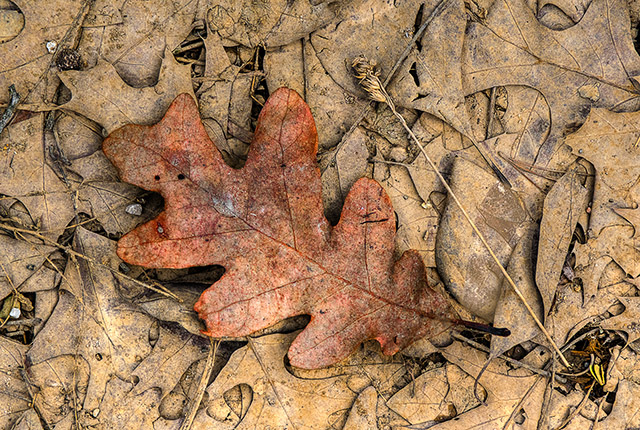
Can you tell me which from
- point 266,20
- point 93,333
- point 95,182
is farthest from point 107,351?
point 266,20

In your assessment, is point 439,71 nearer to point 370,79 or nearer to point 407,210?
point 370,79

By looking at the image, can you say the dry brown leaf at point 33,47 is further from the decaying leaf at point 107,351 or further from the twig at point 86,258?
the decaying leaf at point 107,351

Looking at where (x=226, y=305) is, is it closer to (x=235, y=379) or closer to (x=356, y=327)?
(x=235, y=379)

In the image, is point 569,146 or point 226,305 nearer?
point 226,305

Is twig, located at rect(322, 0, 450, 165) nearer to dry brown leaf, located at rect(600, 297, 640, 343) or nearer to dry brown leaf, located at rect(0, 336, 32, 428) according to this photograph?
dry brown leaf, located at rect(600, 297, 640, 343)

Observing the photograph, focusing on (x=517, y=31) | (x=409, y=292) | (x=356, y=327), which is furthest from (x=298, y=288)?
(x=517, y=31)
